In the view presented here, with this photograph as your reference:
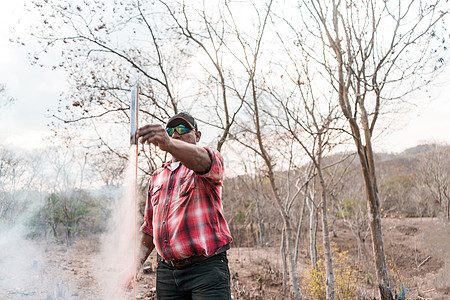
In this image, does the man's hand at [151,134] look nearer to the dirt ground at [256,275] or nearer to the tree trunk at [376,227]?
the dirt ground at [256,275]

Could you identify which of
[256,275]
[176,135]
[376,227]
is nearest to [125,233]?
[176,135]

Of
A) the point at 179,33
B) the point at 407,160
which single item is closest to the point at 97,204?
the point at 179,33

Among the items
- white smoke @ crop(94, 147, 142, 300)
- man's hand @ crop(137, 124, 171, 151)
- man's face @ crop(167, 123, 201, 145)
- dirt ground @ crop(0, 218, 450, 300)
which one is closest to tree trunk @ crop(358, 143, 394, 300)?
dirt ground @ crop(0, 218, 450, 300)

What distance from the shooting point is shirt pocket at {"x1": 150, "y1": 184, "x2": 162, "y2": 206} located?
6.74ft

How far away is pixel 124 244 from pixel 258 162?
10.1 m

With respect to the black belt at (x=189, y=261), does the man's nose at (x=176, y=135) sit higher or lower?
higher

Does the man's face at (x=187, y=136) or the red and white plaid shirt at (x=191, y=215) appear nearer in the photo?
the red and white plaid shirt at (x=191, y=215)

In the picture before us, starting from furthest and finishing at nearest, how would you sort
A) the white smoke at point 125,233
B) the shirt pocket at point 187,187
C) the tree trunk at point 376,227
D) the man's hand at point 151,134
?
the tree trunk at point 376,227
the shirt pocket at point 187,187
the white smoke at point 125,233
the man's hand at point 151,134

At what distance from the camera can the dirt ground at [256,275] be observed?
Answer: 23.1 ft

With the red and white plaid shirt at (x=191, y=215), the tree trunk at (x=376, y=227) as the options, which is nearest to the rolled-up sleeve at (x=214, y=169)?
the red and white plaid shirt at (x=191, y=215)

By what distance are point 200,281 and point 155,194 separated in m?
0.61

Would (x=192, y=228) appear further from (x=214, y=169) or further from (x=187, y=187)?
(x=214, y=169)

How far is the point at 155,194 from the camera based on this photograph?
6.84 ft

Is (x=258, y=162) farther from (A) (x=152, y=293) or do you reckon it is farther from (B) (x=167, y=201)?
(B) (x=167, y=201)
